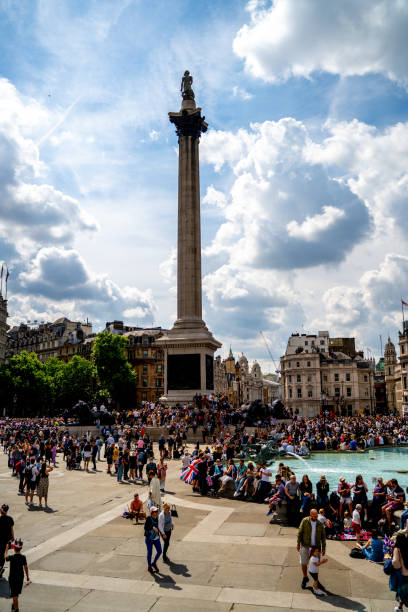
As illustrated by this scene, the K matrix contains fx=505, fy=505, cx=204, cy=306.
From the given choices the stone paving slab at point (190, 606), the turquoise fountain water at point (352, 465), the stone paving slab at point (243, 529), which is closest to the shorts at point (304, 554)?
the stone paving slab at point (190, 606)

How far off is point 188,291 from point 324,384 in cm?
6319

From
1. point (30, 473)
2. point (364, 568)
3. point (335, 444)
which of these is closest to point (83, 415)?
point (335, 444)

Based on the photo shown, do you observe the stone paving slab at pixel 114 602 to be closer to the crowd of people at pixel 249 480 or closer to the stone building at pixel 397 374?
the crowd of people at pixel 249 480

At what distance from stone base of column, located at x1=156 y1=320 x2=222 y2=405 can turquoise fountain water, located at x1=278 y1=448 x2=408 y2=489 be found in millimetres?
17236

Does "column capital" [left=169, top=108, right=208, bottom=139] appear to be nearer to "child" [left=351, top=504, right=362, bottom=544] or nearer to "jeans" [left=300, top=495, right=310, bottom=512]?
"jeans" [left=300, top=495, right=310, bottom=512]

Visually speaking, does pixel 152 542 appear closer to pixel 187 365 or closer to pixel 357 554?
pixel 357 554

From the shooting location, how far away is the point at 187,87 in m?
59.9

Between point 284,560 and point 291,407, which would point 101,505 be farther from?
point 291,407

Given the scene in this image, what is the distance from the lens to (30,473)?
18.6 metres

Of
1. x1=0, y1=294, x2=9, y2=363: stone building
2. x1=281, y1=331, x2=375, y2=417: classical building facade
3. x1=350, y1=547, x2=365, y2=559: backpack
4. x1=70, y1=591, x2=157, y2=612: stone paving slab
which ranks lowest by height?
x1=70, y1=591, x2=157, y2=612: stone paving slab

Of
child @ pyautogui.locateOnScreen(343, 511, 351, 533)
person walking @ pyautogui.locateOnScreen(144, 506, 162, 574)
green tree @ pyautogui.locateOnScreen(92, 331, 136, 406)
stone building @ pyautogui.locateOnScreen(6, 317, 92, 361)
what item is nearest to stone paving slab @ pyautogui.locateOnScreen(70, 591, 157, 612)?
person walking @ pyautogui.locateOnScreen(144, 506, 162, 574)

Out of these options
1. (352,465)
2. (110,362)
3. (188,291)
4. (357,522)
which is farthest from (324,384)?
(357,522)

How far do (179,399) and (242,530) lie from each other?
33995mm

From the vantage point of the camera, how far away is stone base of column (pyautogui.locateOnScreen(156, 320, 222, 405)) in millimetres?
48188
